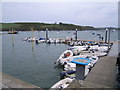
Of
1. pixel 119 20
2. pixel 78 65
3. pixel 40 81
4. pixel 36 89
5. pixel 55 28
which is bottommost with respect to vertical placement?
pixel 40 81

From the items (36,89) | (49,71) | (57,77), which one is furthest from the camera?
(49,71)

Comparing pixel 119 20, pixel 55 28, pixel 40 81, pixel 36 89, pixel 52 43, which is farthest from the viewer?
pixel 55 28

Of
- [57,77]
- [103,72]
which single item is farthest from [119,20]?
[57,77]

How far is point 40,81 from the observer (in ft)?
A: 33.2

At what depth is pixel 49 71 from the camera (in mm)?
12625

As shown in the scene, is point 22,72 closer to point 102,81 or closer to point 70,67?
point 70,67

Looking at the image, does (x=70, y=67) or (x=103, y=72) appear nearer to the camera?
(x=103, y=72)

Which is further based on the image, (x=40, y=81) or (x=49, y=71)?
(x=49, y=71)

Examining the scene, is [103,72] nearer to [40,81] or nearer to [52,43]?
[40,81]

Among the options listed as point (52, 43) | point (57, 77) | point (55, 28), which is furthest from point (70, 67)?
point (55, 28)

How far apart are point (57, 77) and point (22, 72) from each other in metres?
4.15

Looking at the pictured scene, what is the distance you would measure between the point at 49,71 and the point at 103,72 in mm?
7134

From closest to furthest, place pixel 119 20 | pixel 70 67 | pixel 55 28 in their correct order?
pixel 119 20
pixel 70 67
pixel 55 28

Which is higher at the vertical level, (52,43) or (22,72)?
(52,43)
